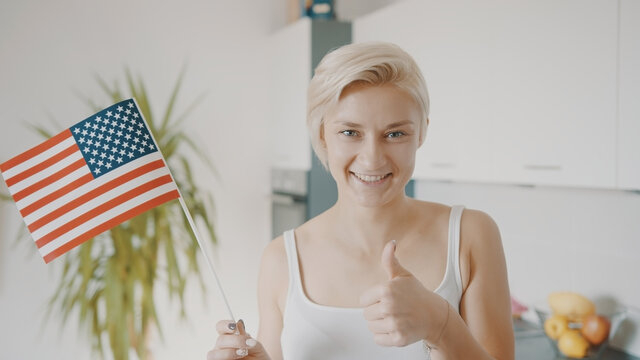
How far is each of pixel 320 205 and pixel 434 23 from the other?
Result: 1.23 meters

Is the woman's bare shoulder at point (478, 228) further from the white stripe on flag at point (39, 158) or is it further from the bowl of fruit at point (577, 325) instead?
the bowl of fruit at point (577, 325)

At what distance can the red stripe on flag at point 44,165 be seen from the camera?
1308 millimetres

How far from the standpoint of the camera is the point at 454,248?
119 centimetres

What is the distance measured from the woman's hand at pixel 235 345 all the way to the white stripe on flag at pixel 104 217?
13.3 inches

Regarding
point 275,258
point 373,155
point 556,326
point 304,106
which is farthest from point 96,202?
point 304,106

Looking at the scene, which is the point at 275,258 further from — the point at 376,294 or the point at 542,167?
the point at 542,167

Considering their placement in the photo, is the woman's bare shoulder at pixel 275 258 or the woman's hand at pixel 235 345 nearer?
the woman's hand at pixel 235 345

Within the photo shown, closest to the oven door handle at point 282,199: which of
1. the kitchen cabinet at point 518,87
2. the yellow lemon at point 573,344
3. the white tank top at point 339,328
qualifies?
the kitchen cabinet at point 518,87

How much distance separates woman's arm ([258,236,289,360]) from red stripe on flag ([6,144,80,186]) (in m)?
0.49

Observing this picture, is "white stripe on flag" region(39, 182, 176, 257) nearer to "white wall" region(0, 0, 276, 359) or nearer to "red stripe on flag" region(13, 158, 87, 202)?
"red stripe on flag" region(13, 158, 87, 202)

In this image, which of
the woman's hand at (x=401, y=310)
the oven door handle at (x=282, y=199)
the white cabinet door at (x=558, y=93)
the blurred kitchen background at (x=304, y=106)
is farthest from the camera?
the oven door handle at (x=282, y=199)

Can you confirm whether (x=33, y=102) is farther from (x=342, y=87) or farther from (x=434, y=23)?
(x=342, y=87)

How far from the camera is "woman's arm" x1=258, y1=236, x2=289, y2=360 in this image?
1296 mm

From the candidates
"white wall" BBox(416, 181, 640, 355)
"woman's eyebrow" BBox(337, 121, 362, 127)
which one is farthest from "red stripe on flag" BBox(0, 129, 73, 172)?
"white wall" BBox(416, 181, 640, 355)
